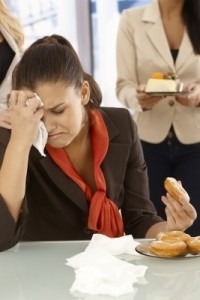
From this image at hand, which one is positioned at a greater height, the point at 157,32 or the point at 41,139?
the point at 157,32

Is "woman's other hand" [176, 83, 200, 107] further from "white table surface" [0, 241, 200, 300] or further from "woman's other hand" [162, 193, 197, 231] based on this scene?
"white table surface" [0, 241, 200, 300]

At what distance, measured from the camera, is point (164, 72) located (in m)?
2.36

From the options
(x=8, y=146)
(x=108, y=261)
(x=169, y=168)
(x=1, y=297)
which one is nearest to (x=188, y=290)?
(x=108, y=261)

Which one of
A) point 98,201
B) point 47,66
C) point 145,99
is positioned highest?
point 47,66

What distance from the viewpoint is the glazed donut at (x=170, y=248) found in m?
1.29

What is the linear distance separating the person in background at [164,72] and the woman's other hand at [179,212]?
2.59ft

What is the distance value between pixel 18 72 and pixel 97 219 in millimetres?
457

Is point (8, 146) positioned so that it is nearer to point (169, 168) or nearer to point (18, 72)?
point (18, 72)

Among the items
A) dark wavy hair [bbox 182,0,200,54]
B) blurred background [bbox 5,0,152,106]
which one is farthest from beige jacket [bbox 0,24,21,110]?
blurred background [bbox 5,0,152,106]

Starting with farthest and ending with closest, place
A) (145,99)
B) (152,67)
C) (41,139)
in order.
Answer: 1. (152,67)
2. (145,99)
3. (41,139)

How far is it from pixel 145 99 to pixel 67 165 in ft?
2.42

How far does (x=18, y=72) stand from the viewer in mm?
1604

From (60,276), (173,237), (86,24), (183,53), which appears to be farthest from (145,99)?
(86,24)

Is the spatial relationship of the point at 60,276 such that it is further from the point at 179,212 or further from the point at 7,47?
the point at 7,47
